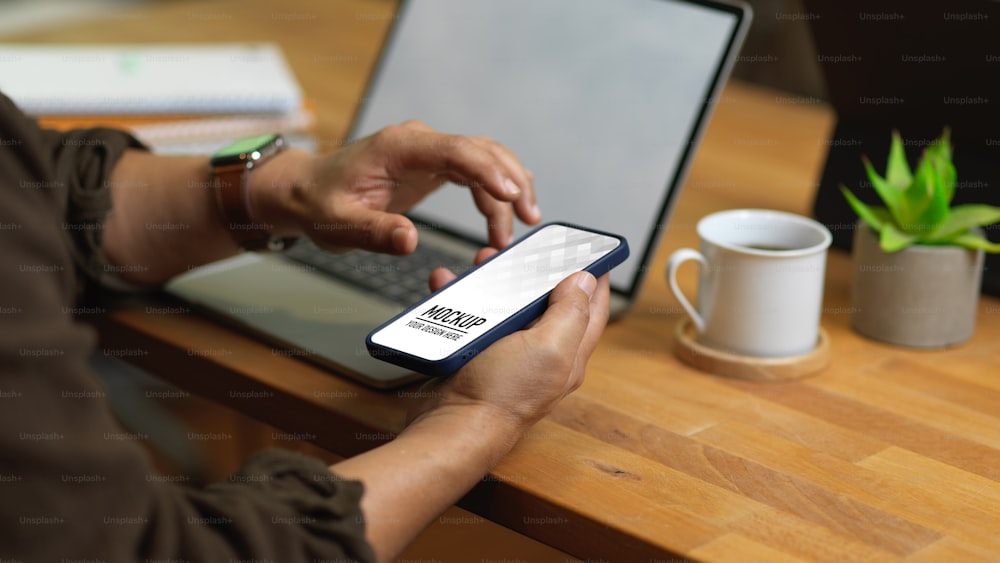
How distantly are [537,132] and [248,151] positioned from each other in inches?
11.3

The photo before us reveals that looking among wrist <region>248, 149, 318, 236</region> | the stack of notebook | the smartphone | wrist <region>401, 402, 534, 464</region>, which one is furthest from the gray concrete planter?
the stack of notebook

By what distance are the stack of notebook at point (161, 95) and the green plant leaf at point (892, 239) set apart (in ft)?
2.38

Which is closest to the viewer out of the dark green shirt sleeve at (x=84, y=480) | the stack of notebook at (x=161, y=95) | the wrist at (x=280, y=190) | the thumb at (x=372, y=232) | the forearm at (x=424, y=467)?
the dark green shirt sleeve at (x=84, y=480)

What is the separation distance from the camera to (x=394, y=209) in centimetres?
91

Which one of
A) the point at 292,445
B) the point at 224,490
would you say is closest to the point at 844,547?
the point at 224,490

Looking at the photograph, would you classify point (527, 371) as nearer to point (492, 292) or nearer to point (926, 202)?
point (492, 292)

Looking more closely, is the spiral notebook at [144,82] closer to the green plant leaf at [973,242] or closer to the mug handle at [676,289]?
the mug handle at [676,289]

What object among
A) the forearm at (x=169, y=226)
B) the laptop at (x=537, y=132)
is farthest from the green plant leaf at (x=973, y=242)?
the forearm at (x=169, y=226)

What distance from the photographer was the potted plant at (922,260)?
85 cm

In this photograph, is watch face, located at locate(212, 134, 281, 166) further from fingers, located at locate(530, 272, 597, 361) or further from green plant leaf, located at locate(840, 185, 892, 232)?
green plant leaf, located at locate(840, 185, 892, 232)

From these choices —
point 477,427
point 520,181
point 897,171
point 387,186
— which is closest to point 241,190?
point 387,186

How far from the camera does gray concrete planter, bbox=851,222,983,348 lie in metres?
0.85

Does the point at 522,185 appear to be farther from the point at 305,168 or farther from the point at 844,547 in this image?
the point at 844,547

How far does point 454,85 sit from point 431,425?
533mm
